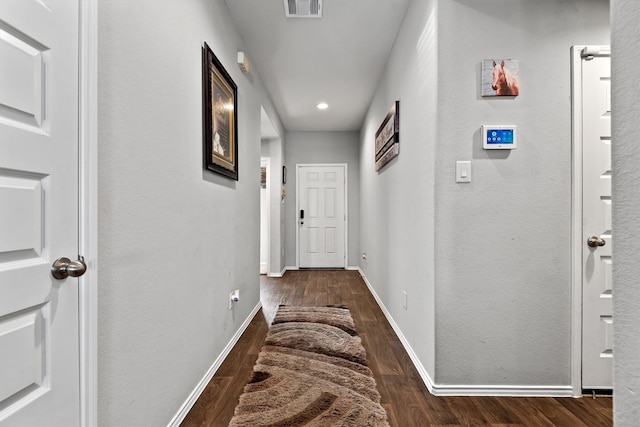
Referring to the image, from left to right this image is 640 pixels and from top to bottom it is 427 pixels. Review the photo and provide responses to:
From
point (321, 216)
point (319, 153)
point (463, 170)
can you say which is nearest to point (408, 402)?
point (463, 170)

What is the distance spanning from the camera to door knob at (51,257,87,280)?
90 centimetres

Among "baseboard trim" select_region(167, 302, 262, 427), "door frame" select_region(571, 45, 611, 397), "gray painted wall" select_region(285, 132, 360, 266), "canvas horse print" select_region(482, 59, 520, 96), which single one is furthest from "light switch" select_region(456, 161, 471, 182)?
"gray painted wall" select_region(285, 132, 360, 266)

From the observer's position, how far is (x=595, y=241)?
1.81 metres

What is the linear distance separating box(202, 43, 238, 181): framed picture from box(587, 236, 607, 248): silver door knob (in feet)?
7.23

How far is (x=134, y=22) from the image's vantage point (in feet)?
4.04

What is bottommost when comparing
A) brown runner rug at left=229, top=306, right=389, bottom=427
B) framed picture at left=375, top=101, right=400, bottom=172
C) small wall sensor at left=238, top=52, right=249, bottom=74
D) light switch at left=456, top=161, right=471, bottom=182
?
brown runner rug at left=229, top=306, right=389, bottom=427

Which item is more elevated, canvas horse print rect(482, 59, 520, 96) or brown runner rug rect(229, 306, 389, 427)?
canvas horse print rect(482, 59, 520, 96)

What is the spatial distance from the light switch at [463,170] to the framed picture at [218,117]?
1440 mm

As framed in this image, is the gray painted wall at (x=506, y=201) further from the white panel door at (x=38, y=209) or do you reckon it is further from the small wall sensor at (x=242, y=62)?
the white panel door at (x=38, y=209)

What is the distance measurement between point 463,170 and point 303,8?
1.65 metres

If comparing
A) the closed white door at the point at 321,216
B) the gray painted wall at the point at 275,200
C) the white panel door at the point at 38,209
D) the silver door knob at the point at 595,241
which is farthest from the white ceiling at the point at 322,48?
the silver door knob at the point at 595,241

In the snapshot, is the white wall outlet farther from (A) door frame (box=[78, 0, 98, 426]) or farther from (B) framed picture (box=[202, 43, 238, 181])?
(A) door frame (box=[78, 0, 98, 426])

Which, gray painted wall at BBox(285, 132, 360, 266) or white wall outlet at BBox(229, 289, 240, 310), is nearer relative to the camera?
white wall outlet at BBox(229, 289, 240, 310)

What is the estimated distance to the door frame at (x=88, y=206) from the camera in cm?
97
